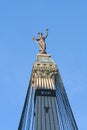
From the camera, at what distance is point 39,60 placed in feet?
228

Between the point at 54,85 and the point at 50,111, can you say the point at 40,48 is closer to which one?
the point at 54,85

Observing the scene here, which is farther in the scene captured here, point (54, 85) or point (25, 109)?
point (54, 85)

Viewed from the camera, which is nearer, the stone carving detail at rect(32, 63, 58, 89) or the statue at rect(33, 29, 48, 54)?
the stone carving detail at rect(32, 63, 58, 89)

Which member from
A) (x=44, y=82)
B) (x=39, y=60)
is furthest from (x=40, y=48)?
(x=44, y=82)

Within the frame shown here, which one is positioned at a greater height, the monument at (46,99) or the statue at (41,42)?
the statue at (41,42)

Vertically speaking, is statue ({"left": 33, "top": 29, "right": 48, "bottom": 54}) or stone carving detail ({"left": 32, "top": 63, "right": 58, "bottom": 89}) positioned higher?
Answer: statue ({"left": 33, "top": 29, "right": 48, "bottom": 54})

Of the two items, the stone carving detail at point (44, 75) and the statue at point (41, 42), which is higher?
the statue at point (41, 42)

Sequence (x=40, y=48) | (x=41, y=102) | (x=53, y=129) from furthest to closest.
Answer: (x=40, y=48) < (x=41, y=102) < (x=53, y=129)

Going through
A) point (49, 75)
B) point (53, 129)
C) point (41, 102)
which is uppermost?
point (49, 75)

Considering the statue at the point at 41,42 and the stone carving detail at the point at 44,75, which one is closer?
the stone carving detail at the point at 44,75

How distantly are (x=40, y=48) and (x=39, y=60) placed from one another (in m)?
3.30

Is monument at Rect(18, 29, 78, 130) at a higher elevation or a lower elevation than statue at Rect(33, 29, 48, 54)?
lower

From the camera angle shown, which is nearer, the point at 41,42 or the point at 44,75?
the point at 44,75

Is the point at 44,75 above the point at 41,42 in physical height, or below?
below
